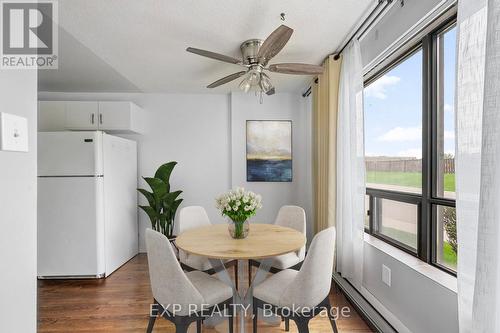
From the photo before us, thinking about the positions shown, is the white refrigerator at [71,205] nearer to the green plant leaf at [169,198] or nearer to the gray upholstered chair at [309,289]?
the green plant leaf at [169,198]

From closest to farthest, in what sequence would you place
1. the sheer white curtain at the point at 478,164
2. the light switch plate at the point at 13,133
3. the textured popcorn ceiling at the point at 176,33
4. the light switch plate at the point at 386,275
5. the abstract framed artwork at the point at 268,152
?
1. the light switch plate at the point at 13,133
2. the sheer white curtain at the point at 478,164
3. the textured popcorn ceiling at the point at 176,33
4. the light switch plate at the point at 386,275
5. the abstract framed artwork at the point at 268,152

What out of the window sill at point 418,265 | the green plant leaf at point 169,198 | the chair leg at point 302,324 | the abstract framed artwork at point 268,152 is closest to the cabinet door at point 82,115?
the green plant leaf at point 169,198

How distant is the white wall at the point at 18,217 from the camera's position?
73 cm

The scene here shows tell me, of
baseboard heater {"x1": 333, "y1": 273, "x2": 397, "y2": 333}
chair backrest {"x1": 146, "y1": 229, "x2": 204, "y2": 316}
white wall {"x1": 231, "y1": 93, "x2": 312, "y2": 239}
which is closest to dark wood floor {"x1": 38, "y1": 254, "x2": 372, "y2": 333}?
baseboard heater {"x1": 333, "y1": 273, "x2": 397, "y2": 333}

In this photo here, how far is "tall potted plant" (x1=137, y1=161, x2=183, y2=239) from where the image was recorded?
3.34 m

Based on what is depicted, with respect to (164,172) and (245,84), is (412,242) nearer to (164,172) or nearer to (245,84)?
(245,84)

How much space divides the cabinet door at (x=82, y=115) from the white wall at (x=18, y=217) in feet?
9.61

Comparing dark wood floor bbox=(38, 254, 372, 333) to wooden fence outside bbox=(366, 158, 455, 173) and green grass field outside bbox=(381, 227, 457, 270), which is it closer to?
green grass field outside bbox=(381, 227, 457, 270)

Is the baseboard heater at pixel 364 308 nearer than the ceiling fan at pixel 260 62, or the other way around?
the ceiling fan at pixel 260 62

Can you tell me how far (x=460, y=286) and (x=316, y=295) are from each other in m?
0.72

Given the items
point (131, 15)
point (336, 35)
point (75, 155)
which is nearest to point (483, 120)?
point (336, 35)

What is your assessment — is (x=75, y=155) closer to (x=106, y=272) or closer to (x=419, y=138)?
(x=106, y=272)

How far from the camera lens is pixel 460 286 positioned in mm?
1148

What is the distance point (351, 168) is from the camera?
2.37m
